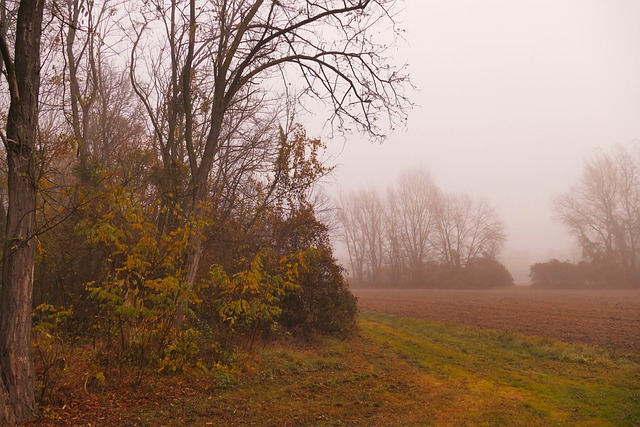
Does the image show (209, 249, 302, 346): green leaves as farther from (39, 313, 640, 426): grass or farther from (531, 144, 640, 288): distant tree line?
(531, 144, 640, 288): distant tree line

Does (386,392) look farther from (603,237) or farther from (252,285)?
(603,237)

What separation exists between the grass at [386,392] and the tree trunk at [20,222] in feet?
1.70

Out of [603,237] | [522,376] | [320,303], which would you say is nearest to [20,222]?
[320,303]

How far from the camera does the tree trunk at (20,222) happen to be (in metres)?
4.41

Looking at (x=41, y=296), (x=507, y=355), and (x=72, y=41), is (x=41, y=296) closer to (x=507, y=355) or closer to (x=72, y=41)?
(x=72, y=41)

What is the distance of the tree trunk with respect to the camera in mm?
4414

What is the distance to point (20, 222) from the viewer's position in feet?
15.2

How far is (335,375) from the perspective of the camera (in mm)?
8000

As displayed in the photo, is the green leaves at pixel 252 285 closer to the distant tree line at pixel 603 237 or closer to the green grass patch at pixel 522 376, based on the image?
the green grass patch at pixel 522 376

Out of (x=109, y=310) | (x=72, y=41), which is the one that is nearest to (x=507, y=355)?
(x=109, y=310)

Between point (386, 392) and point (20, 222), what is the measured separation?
5688 mm

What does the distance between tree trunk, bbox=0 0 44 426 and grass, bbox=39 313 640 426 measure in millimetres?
518

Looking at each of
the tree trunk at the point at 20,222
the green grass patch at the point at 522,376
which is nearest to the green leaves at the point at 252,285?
the tree trunk at the point at 20,222

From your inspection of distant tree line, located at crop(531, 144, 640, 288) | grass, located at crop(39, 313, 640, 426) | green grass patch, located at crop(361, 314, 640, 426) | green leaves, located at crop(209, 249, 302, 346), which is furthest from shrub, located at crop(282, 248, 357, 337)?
distant tree line, located at crop(531, 144, 640, 288)
